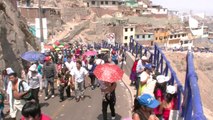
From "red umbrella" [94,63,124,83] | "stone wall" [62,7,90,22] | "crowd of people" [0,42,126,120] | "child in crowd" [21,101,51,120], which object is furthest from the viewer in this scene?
"stone wall" [62,7,90,22]

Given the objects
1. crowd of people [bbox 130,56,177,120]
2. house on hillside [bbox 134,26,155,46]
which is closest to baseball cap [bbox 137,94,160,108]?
crowd of people [bbox 130,56,177,120]

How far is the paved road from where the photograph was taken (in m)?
9.50

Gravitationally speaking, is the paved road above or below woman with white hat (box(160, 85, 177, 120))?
below

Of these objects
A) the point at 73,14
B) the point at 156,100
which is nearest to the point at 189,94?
the point at 156,100

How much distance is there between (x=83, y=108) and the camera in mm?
10328

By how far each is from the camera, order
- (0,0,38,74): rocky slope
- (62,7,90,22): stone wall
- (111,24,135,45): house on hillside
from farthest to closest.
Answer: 1. (62,7,90,22): stone wall
2. (111,24,135,45): house on hillside
3. (0,0,38,74): rocky slope

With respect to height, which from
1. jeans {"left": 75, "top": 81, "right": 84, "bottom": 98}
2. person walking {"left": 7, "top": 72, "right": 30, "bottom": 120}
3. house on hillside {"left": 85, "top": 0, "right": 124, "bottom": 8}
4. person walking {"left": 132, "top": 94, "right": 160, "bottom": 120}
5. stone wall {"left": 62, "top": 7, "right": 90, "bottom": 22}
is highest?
house on hillside {"left": 85, "top": 0, "right": 124, "bottom": 8}

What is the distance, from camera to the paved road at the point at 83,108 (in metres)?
9.50

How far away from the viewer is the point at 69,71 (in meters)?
11.2

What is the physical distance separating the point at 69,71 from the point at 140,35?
54455 millimetres

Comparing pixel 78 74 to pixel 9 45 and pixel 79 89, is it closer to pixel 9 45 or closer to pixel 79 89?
pixel 79 89

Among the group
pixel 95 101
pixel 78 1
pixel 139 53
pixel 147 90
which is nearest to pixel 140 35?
pixel 78 1

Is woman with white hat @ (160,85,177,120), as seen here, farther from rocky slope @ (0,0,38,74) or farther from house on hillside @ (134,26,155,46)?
house on hillside @ (134,26,155,46)

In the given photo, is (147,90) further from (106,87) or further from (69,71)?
(69,71)
